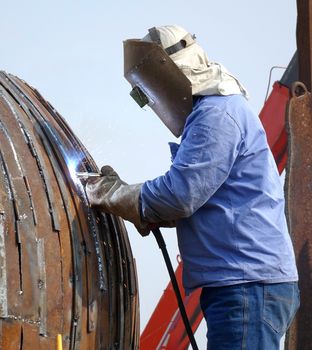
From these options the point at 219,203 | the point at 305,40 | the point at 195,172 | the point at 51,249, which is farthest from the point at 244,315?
the point at 305,40

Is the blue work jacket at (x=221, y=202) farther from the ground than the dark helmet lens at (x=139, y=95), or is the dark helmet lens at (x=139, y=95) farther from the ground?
the dark helmet lens at (x=139, y=95)

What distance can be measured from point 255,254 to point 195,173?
1.24 ft

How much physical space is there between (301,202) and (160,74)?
1743mm

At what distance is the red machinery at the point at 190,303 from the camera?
7.09 m

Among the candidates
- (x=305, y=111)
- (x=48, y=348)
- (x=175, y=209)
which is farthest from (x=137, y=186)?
(x=305, y=111)

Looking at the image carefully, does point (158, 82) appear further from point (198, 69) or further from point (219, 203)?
point (219, 203)

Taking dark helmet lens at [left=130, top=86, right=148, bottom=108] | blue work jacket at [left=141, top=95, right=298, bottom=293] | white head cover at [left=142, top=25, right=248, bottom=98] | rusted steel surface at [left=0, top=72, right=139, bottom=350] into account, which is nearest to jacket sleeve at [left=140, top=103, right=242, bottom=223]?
blue work jacket at [left=141, top=95, right=298, bottom=293]

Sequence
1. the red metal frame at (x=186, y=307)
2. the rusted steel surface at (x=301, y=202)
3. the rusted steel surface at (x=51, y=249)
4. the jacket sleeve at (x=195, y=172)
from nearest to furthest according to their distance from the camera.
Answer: the rusted steel surface at (x=51, y=249), the jacket sleeve at (x=195, y=172), the rusted steel surface at (x=301, y=202), the red metal frame at (x=186, y=307)

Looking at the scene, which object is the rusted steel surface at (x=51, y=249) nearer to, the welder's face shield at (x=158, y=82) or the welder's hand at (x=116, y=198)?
the welder's hand at (x=116, y=198)

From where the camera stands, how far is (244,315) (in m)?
3.46

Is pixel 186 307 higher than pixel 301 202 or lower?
lower

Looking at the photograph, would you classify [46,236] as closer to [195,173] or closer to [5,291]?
[5,291]

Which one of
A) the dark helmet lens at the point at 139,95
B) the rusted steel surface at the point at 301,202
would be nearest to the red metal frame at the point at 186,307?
the rusted steel surface at the point at 301,202

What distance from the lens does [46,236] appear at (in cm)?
323
